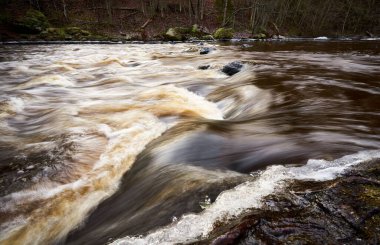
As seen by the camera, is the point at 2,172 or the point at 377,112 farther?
the point at 377,112

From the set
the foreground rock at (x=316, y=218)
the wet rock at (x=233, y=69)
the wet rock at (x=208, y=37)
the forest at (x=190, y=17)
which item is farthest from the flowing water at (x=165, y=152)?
the forest at (x=190, y=17)

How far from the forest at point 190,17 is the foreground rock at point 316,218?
27909 millimetres

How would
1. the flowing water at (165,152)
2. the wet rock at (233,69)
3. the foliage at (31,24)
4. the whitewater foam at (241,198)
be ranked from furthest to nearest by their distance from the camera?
the foliage at (31,24) < the wet rock at (233,69) < the flowing water at (165,152) < the whitewater foam at (241,198)

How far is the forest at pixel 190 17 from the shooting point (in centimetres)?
3017

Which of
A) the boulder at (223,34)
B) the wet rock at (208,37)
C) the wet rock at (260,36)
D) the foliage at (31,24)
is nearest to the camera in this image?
the foliage at (31,24)

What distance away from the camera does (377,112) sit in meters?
4.63

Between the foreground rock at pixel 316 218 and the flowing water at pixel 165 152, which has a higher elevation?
the foreground rock at pixel 316 218

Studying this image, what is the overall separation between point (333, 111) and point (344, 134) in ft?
4.13

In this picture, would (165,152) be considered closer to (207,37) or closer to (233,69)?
(233,69)

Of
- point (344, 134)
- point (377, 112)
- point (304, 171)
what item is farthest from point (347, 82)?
point (304, 171)

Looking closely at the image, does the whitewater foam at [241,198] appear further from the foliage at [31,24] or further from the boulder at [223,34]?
the foliage at [31,24]

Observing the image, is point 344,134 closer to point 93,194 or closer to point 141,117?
point 93,194

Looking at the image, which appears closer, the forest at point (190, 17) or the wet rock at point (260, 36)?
the forest at point (190, 17)

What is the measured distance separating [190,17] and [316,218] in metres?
35.8
